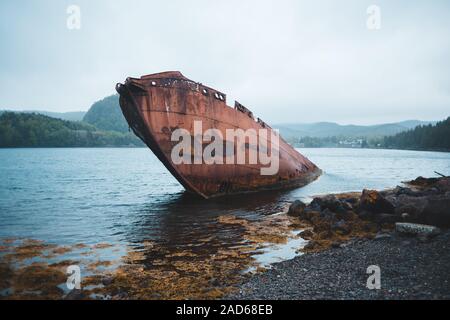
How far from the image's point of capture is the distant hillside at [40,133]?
123688mm

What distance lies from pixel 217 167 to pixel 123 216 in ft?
17.3

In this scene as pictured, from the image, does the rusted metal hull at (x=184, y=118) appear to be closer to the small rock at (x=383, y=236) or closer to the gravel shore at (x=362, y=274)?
the gravel shore at (x=362, y=274)

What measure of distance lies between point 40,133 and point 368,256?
5733 inches

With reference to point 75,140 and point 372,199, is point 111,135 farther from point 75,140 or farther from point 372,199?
point 372,199

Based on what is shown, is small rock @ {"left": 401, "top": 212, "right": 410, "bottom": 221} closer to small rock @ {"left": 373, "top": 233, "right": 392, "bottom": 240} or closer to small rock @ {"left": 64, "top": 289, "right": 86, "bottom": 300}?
small rock @ {"left": 373, "top": 233, "right": 392, "bottom": 240}

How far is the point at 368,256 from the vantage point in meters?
8.27

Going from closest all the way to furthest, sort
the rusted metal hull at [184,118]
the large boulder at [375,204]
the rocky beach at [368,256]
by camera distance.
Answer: the rocky beach at [368,256] → the large boulder at [375,204] → the rusted metal hull at [184,118]

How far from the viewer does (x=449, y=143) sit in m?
109

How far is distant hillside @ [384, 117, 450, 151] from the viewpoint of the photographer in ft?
359

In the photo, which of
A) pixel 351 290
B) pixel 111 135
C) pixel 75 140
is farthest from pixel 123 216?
pixel 111 135

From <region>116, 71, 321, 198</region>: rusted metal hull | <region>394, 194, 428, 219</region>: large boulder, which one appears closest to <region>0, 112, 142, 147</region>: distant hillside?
<region>116, 71, 321, 198</region>: rusted metal hull

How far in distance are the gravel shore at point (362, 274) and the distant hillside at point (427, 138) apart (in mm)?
119004

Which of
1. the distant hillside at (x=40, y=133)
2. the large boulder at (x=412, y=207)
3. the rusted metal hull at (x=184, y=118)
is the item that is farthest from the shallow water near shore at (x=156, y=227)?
the distant hillside at (x=40, y=133)

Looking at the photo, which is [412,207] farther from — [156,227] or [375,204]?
[156,227]
